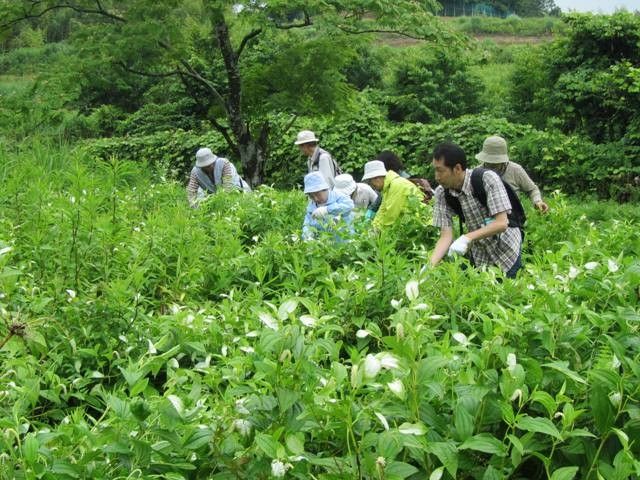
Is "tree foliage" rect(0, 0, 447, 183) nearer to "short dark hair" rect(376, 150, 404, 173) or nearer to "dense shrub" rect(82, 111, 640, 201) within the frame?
"dense shrub" rect(82, 111, 640, 201)

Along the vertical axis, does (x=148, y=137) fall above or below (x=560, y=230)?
below

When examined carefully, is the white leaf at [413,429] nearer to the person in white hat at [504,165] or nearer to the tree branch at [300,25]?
the person in white hat at [504,165]

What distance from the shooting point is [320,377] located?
5.68 ft

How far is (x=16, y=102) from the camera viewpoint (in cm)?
892

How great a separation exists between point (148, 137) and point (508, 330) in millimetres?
16255

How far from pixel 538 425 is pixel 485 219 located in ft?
9.28

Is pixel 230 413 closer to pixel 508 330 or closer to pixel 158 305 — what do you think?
pixel 508 330

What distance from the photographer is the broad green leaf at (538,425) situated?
156cm

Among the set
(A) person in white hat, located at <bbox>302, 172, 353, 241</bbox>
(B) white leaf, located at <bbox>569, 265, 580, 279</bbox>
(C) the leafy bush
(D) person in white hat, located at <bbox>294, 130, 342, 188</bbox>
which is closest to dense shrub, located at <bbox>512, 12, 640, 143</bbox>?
(C) the leafy bush

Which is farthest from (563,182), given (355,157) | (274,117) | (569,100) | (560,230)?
(560,230)

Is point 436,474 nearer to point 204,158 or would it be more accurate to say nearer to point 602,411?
point 602,411

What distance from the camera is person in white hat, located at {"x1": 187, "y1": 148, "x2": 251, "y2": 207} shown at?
7.20 m

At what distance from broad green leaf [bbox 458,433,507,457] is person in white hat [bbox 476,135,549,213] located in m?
4.12

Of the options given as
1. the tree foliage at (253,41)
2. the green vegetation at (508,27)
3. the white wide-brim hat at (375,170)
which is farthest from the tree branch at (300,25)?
the green vegetation at (508,27)
